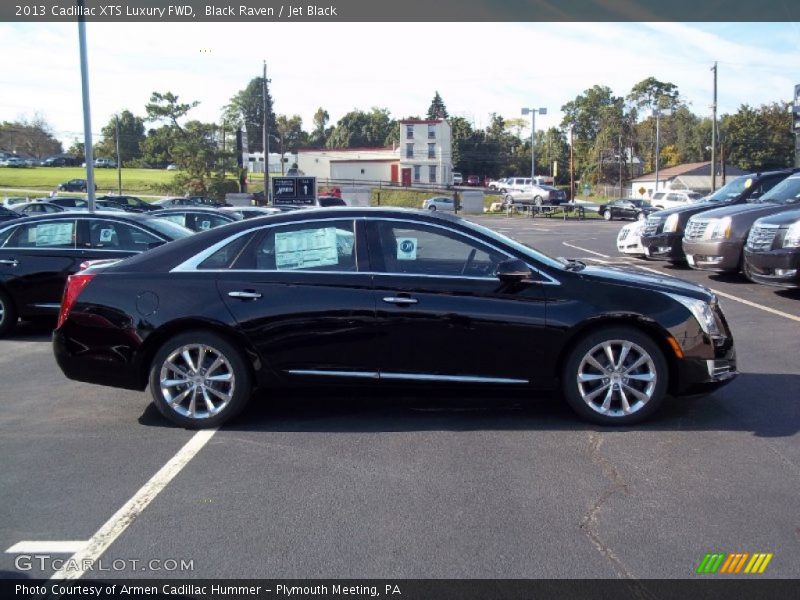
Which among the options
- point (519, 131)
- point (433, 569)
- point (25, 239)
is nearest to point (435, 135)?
point (519, 131)

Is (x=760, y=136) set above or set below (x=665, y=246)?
above

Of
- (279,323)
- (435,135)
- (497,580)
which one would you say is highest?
(435,135)

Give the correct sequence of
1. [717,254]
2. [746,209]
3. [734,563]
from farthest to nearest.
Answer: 1. [746,209]
2. [717,254]
3. [734,563]

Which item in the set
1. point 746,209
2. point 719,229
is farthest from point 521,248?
point 746,209

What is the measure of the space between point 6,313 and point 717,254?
35.8 ft

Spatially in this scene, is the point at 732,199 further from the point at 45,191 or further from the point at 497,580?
the point at 45,191

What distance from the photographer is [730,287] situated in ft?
42.3

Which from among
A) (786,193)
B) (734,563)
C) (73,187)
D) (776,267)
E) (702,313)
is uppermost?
(73,187)

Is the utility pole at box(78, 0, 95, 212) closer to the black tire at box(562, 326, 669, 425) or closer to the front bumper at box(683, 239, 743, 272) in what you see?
the front bumper at box(683, 239, 743, 272)

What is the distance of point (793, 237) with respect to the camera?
10.7 meters

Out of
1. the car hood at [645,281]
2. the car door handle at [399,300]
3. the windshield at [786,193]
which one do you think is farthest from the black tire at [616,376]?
the windshield at [786,193]

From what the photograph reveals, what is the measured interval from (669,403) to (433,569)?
336 centimetres

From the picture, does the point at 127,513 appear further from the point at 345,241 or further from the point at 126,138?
the point at 126,138

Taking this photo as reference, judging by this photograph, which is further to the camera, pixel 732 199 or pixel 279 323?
pixel 732 199
